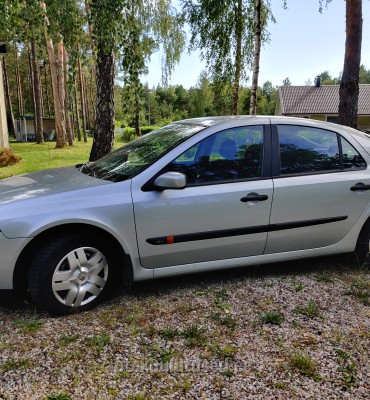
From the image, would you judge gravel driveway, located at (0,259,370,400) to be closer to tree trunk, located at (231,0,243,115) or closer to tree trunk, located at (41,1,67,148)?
tree trunk, located at (231,0,243,115)

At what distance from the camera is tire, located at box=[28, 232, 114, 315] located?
2.77 metres

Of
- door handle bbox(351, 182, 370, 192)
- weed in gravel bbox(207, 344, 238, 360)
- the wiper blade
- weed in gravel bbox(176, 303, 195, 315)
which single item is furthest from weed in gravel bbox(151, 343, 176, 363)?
door handle bbox(351, 182, 370, 192)

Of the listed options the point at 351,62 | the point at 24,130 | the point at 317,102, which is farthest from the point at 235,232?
the point at 317,102

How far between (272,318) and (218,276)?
0.88 metres

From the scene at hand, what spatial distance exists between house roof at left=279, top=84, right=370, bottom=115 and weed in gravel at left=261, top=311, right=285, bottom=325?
33978mm

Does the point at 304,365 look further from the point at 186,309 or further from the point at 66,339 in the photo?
the point at 66,339

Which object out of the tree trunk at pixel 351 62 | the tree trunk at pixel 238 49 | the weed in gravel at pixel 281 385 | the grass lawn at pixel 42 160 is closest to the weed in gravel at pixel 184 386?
the weed in gravel at pixel 281 385

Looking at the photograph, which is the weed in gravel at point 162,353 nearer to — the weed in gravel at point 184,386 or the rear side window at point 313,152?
the weed in gravel at point 184,386

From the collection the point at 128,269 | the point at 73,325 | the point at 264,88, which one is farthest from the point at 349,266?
the point at 264,88

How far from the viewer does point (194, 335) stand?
8.83 feet

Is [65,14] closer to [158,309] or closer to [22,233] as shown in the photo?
[22,233]

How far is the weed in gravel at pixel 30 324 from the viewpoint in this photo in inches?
107

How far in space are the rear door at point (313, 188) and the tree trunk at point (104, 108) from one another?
17.3 feet

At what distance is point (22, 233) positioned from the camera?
8.82ft
